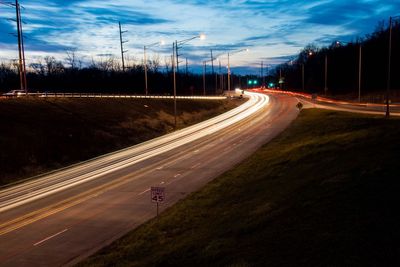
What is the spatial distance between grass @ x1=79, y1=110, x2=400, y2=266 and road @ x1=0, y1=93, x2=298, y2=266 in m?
1.71

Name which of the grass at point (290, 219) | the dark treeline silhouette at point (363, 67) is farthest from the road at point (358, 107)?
the grass at point (290, 219)

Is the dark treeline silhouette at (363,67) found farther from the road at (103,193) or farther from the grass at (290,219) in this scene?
the grass at (290,219)

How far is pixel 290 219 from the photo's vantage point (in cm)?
1483

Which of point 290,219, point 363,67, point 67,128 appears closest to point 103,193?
point 290,219

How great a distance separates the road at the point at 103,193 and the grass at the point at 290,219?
1714 mm

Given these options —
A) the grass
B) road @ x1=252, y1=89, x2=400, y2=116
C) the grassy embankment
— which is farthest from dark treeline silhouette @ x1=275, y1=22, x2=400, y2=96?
the grass

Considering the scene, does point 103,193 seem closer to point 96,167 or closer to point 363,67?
point 96,167

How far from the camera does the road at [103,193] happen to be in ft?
59.5

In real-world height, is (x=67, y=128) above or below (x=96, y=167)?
above

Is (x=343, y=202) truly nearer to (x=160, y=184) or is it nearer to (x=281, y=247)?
(x=281, y=247)

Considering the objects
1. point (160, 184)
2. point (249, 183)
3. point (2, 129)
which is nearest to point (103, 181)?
point (160, 184)

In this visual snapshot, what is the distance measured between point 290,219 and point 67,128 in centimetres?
3560

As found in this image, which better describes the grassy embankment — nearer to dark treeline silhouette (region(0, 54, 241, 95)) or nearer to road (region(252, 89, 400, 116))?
road (region(252, 89, 400, 116))

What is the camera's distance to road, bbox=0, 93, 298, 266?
59.5 ft
